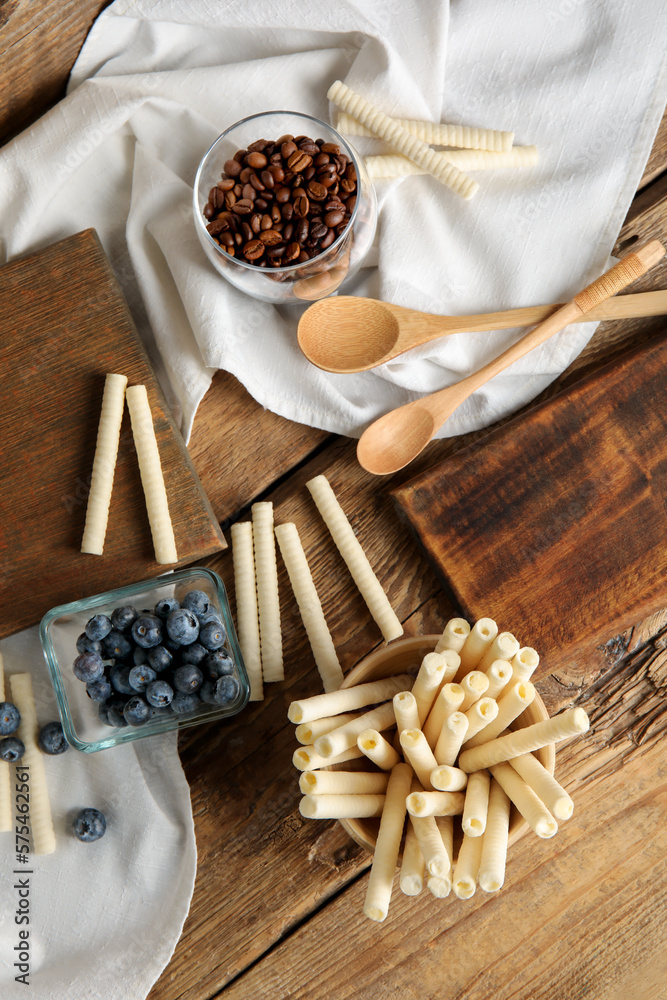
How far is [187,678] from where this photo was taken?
32.8 inches

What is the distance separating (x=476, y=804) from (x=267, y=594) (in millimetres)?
384

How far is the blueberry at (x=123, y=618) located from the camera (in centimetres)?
86

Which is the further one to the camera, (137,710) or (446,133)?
(446,133)

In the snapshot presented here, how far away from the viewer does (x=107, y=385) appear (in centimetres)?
94

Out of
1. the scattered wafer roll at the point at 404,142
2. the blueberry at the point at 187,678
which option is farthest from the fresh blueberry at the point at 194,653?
the scattered wafer roll at the point at 404,142

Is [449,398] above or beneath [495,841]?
above

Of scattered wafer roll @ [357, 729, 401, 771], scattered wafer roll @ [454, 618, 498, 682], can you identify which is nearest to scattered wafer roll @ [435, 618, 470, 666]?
scattered wafer roll @ [454, 618, 498, 682]

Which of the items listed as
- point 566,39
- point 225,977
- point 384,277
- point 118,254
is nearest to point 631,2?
point 566,39

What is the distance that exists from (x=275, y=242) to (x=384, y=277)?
0.16 metres

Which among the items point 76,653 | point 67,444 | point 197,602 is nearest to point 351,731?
point 197,602

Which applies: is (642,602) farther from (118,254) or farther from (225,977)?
(118,254)

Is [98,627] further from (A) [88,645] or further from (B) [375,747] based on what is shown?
(B) [375,747]

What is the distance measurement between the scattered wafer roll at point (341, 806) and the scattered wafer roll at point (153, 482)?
0.36 m

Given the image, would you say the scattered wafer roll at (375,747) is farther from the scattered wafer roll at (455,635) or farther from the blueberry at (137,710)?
the blueberry at (137,710)
